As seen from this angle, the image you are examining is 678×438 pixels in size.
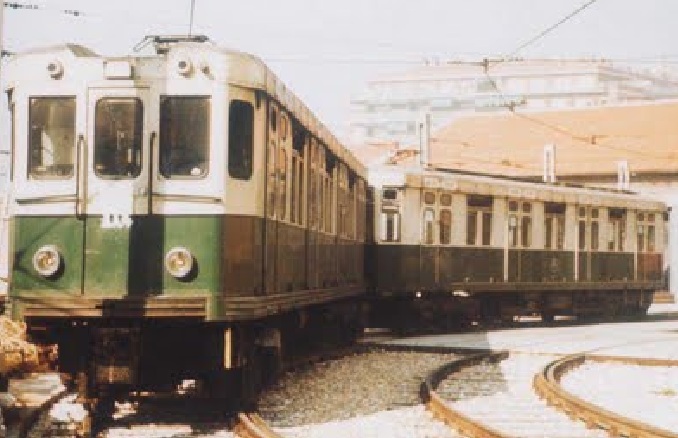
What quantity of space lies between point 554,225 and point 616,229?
9.74ft

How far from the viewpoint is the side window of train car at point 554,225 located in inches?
938

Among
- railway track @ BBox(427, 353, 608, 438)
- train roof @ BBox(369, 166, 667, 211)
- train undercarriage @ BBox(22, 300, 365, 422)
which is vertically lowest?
railway track @ BBox(427, 353, 608, 438)

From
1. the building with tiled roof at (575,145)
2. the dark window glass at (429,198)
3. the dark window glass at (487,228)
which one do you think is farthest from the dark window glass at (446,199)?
the building with tiled roof at (575,145)

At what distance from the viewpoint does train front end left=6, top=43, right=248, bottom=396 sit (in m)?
8.53

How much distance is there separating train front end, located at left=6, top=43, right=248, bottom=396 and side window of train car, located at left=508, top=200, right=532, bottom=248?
1474 centimetres

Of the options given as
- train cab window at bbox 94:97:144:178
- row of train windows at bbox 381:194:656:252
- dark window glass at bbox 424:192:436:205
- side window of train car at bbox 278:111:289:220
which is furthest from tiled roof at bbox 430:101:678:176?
train cab window at bbox 94:97:144:178

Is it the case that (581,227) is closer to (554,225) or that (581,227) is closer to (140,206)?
(554,225)

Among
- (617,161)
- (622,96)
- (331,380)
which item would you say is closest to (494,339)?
(331,380)

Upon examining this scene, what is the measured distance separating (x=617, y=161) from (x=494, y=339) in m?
29.6

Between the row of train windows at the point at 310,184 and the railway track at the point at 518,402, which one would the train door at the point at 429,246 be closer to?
the row of train windows at the point at 310,184

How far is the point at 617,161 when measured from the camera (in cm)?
4691

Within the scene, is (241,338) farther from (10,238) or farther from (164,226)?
(10,238)

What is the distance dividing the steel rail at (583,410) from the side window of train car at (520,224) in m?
8.09

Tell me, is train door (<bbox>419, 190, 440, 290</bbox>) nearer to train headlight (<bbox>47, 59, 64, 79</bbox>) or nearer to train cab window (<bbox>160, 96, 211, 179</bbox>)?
train cab window (<bbox>160, 96, 211, 179</bbox>)
